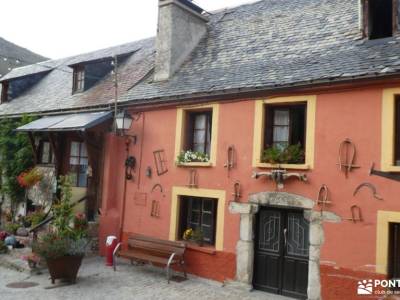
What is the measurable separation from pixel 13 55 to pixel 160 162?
75.0 ft

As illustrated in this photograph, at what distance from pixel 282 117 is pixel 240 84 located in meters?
1.23

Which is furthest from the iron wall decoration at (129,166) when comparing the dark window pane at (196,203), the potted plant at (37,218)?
the potted plant at (37,218)

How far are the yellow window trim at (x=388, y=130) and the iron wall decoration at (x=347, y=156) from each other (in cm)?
53

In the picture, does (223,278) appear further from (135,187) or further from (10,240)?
(10,240)

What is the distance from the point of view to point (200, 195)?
967 centimetres

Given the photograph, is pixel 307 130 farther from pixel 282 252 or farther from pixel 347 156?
pixel 282 252

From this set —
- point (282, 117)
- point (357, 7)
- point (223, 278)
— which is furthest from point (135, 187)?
point (357, 7)

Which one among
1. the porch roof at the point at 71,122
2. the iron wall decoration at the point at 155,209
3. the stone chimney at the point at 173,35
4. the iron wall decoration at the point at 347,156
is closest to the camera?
the iron wall decoration at the point at 347,156

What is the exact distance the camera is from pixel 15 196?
14.4 m

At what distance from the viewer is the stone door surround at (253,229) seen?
780cm

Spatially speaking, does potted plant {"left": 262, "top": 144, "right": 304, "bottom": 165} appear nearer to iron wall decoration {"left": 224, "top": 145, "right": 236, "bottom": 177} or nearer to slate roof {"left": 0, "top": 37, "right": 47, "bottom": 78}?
iron wall decoration {"left": 224, "top": 145, "right": 236, "bottom": 177}

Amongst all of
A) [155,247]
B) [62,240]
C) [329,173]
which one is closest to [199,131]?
[155,247]

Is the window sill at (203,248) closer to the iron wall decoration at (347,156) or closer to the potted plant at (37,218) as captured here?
the iron wall decoration at (347,156)

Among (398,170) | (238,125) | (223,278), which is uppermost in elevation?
(238,125)
